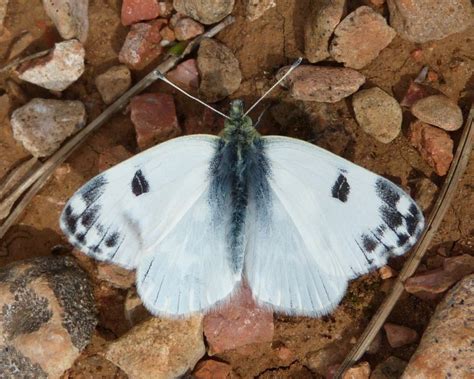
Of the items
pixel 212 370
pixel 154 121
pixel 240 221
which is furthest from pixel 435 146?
pixel 212 370

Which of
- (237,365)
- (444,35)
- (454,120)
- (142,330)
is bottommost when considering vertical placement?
(237,365)

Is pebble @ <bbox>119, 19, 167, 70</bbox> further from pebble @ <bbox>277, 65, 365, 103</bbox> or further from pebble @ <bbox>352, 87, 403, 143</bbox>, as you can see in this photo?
pebble @ <bbox>352, 87, 403, 143</bbox>

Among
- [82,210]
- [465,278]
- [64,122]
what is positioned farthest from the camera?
[64,122]

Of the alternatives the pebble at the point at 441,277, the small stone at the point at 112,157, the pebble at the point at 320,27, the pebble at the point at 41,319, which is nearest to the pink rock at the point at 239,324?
the pebble at the point at 41,319

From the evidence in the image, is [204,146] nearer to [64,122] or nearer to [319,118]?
[319,118]

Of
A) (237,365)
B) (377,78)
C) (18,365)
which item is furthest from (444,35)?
(18,365)

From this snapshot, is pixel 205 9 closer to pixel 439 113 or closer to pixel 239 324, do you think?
pixel 439 113

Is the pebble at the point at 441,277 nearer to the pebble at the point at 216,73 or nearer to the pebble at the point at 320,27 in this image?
the pebble at the point at 320,27
